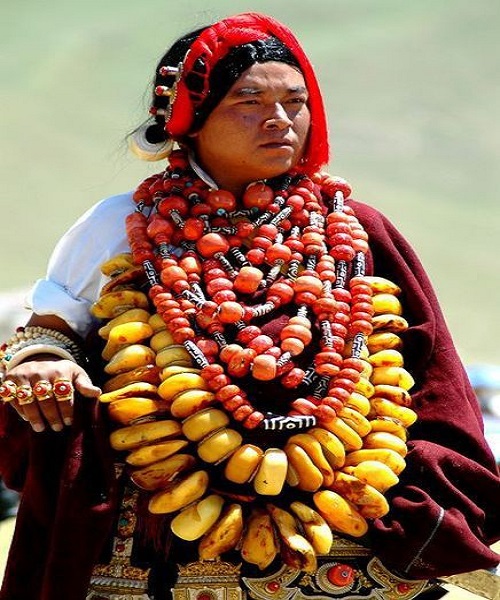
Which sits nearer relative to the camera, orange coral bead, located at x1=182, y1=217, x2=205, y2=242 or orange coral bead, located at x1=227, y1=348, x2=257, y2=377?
orange coral bead, located at x1=227, y1=348, x2=257, y2=377

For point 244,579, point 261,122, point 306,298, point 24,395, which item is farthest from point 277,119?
point 244,579

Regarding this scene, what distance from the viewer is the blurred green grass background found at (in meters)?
16.8

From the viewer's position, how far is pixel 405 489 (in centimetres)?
299

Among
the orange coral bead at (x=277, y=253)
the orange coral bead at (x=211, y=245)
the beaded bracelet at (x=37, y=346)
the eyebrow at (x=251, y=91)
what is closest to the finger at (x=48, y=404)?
the beaded bracelet at (x=37, y=346)

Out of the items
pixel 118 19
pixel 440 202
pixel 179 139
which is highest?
pixel 118 19

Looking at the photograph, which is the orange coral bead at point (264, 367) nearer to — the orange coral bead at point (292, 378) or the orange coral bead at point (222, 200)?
the orange coral bead at point (292, 378)

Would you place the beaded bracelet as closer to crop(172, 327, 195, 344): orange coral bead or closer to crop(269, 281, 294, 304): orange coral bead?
crop(172, 327, 195, 344): orange coral bead

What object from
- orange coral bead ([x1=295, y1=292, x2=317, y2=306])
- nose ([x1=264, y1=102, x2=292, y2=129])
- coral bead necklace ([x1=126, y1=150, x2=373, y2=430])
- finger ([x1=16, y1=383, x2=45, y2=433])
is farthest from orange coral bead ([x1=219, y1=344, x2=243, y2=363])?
nose ([x1=264, y1=102, x2=292, y2=129])

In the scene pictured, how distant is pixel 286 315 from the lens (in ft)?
9.96

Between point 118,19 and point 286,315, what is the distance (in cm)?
2159

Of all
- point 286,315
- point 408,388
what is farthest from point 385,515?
point 286,315

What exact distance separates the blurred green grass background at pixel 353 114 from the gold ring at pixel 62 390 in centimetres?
1044

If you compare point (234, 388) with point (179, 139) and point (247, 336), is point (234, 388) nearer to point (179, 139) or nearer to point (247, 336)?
point (247, 336)

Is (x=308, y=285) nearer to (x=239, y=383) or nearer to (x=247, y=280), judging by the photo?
(x=247, y=280)
